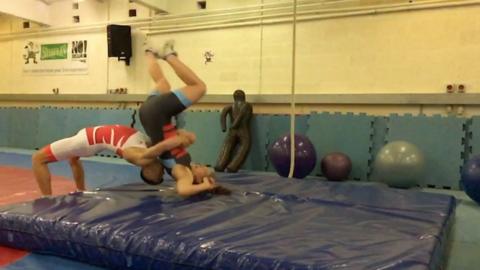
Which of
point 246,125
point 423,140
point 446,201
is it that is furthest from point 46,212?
point 423,140

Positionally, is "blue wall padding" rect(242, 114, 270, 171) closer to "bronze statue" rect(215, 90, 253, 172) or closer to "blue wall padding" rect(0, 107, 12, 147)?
"bronze statue" rect(215, 90, 253, 172)

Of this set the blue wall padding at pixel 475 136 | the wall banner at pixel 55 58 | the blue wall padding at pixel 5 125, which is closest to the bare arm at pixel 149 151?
the blue wall padding at pixel 475 136

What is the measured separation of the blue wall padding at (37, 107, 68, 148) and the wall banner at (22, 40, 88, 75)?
2.90 ft

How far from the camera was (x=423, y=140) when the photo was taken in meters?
5.75

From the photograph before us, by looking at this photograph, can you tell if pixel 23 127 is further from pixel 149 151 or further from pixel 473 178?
pixel 473 178

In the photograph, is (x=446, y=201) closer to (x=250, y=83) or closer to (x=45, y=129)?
(x=250, y=83)

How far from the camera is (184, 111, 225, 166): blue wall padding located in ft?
23.9

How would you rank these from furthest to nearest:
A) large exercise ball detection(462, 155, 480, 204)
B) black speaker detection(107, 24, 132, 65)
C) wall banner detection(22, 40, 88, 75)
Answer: wall banner detection(22, 40, 88, 75), black speaker detection(107, 24, 132, 65), large exercise ball detection(462, 155, 480, 204)

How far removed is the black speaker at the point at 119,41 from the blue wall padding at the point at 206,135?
1.94m

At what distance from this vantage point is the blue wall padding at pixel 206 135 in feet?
23.9

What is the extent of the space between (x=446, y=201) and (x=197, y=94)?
227cm

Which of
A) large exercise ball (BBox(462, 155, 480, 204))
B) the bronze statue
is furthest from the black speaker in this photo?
large exercise ball (BBox(462, 155, 480, 204))

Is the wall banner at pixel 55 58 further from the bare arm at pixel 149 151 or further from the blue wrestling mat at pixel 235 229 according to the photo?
the blue wrestling mat at pixel 235 229

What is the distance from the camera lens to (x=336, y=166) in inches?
226
